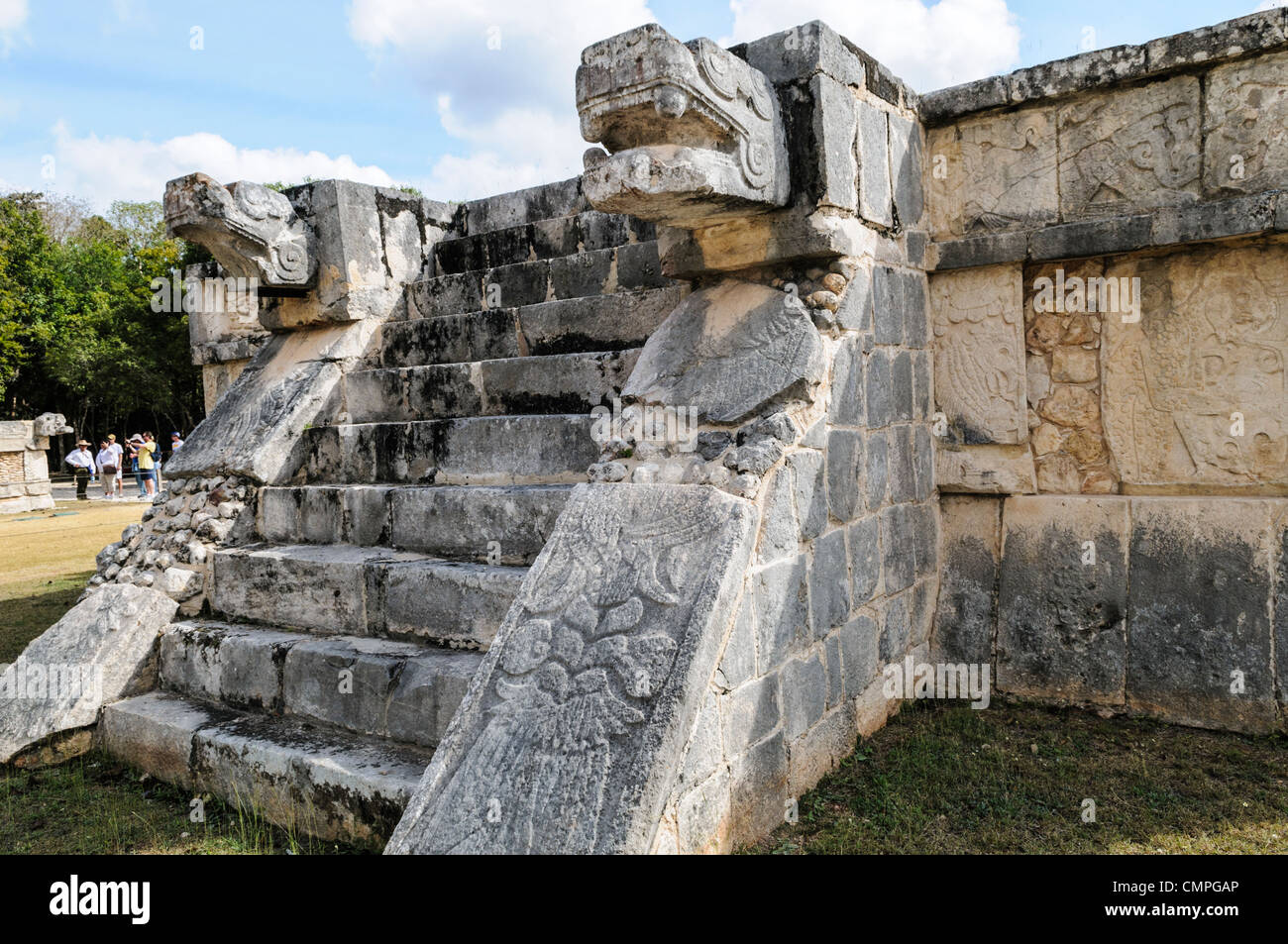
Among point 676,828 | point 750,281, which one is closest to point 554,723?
point 676,828

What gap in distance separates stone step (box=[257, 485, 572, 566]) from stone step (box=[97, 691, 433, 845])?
0.87m

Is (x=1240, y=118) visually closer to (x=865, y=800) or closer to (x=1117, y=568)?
(x=1117, y=568)

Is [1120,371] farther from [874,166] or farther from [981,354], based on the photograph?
[874,166]

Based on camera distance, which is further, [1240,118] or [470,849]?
[1240,118]

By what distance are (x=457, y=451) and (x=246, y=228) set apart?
65.7 inches

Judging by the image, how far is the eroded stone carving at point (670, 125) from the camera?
2707 millimetres

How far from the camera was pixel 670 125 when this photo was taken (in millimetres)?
2844

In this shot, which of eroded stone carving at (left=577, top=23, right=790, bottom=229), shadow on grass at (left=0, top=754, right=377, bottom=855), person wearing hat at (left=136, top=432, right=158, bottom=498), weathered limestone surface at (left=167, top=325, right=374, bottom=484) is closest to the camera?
eroded stone carving at (left=577, top=23, right=790, bottom=229)

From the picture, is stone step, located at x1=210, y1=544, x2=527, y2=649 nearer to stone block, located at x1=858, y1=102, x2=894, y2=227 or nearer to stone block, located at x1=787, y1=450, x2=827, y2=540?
stone block, located at x1=787, y1=450, x2=827, y2=540

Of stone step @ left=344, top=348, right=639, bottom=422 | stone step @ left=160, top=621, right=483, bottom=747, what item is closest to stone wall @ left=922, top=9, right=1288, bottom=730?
stone step @ left=344, top=348, right=639, bottom=422

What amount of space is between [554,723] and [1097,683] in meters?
2.44

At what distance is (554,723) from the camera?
2.43 metres

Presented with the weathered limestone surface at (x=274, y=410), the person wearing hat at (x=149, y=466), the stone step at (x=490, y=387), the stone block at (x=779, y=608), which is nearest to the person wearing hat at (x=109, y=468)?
the person wearing hat at (x=149, y=466)

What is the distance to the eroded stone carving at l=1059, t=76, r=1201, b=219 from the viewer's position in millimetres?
3406
